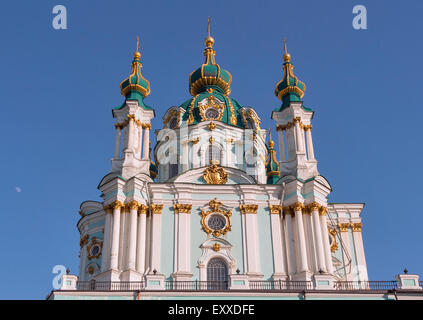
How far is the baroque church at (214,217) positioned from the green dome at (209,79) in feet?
17.3

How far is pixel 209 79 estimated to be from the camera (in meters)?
39.3

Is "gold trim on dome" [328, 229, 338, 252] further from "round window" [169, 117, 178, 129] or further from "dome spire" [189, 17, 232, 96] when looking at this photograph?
"dome spire" [189, 17, 232, 96]

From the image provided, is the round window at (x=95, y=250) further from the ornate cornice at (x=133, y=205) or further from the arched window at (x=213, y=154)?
the arched window at (x=213, y=154)

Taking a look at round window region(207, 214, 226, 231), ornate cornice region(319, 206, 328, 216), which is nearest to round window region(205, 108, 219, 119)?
round window region(207, 214, 226, 231)

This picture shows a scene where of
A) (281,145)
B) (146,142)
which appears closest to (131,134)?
(146,142)

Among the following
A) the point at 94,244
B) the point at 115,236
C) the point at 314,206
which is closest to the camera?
the point at 115,236

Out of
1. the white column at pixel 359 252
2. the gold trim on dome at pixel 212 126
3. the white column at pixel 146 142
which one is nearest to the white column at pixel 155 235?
the white column at pixel 146 142

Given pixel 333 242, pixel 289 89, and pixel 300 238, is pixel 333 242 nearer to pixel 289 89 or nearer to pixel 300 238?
pixel 300 238

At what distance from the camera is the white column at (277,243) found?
27894 millimetres

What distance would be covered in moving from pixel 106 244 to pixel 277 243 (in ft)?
27.1

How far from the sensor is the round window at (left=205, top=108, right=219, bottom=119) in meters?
35.3

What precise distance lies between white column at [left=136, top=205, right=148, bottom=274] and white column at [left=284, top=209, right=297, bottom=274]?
6988 millimetres
